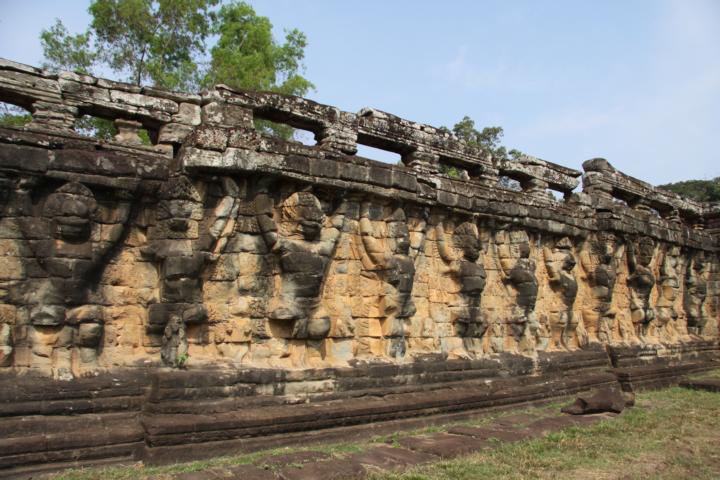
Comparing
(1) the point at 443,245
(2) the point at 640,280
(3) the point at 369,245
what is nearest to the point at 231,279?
(3) the point at 369,245

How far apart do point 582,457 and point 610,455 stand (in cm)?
43

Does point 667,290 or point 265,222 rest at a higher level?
point 265,222

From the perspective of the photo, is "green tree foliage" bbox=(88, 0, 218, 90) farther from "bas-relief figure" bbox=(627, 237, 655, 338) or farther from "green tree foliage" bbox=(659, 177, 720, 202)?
"green tree foliage" bbox=(659, 177, 720, 202)

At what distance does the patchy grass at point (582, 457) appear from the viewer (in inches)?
247

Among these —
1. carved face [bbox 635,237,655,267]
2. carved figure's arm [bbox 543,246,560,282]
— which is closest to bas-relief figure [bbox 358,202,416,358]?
carved figure's arm [bbox 543,246,560,282]

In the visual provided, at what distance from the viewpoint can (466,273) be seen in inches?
400

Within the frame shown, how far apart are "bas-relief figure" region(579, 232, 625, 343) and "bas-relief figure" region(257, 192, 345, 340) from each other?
25.0 ft

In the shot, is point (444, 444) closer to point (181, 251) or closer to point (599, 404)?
point (599, 404)

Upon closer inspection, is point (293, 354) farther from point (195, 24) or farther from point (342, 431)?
point (195, 24)

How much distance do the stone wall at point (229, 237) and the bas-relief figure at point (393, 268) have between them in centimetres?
3

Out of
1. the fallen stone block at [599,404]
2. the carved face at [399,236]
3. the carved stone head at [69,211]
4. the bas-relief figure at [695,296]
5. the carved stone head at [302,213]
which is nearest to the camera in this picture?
the carved stone head at [69,211]

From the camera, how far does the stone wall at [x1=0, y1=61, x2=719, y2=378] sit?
669 centimetres

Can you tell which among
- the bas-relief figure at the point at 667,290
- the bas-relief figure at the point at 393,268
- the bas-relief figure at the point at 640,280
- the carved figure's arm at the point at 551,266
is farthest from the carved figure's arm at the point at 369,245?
the bas-relief figure at the point at 667,290

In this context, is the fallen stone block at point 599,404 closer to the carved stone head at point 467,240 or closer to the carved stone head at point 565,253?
the carved stone head at point 467,240
